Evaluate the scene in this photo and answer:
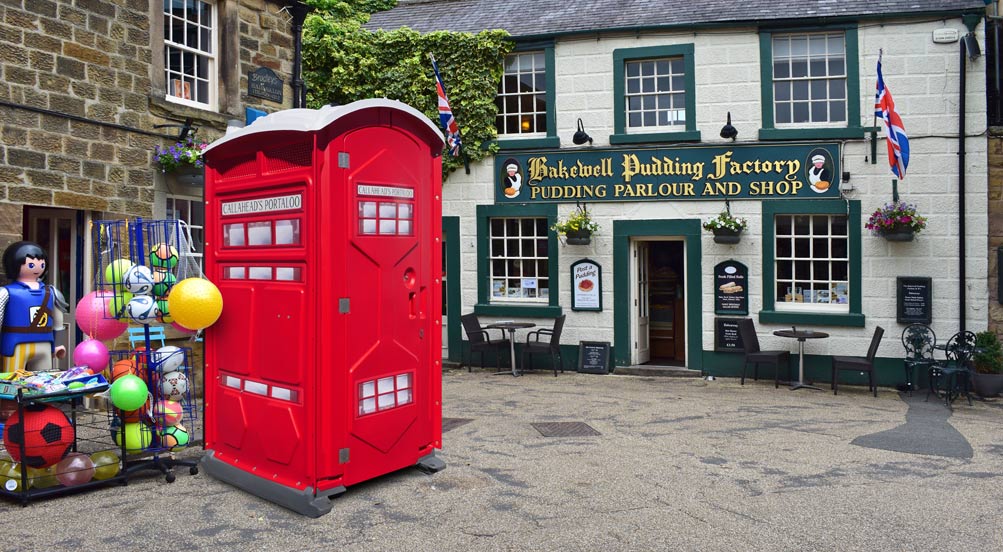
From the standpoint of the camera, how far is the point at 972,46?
454 inches

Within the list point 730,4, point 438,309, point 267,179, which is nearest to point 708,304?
point 730,4

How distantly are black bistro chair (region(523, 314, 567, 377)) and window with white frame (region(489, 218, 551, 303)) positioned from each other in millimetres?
622

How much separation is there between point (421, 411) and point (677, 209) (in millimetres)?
7499

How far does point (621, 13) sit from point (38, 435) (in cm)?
1091

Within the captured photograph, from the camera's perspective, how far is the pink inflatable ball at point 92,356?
6.50 metres

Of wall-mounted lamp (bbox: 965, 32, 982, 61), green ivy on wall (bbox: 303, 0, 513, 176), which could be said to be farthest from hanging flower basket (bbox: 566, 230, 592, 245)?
wall-mounted lamp (bbox: 965, 32, 982, 61)

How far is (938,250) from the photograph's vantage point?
38.6 feet

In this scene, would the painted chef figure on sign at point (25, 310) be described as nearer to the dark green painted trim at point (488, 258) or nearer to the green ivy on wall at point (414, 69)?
the dark green painted trim at point (488, 258)

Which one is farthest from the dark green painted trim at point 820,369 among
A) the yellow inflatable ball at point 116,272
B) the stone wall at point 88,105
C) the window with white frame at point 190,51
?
the yellow inflatable ball at point 116,272

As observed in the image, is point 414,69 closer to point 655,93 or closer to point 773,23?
point 655,93

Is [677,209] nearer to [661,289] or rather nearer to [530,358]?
[661,289]

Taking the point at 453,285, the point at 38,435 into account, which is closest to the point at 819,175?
the point at 453,285

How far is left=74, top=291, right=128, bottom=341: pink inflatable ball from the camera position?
22.4 feet

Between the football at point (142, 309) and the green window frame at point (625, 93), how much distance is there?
858 centimetres
